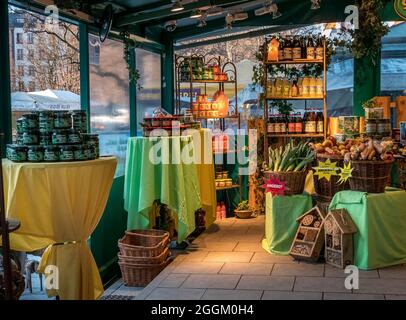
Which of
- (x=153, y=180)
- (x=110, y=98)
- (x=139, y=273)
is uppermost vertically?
(x=110, y=98)

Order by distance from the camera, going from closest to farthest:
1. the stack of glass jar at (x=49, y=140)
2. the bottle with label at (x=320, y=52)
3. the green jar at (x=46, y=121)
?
the stack of glass jar at (x=49, y=140) < the green jar at (x=46, y=121) < the bottle with label at (x=320, y=52)

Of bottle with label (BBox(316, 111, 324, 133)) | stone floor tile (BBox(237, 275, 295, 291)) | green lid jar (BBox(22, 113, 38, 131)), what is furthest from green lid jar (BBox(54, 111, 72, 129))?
bottle with label (BBox(316, 111, 324, 133))

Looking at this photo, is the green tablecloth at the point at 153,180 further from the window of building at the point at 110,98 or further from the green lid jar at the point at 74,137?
the green lid jar at the point at 74,137

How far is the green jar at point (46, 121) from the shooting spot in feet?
13.9

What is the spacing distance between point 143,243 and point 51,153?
6.03 feet

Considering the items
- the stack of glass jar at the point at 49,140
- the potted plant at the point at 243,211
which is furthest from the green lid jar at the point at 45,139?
the potted plant at the point at 243,211

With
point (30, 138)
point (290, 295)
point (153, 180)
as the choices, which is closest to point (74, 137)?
point (30, 138)

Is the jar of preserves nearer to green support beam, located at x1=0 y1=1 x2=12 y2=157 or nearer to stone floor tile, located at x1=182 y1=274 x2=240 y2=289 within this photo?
green support beam, located at x1=0 y1=1 x2=12 y2=157

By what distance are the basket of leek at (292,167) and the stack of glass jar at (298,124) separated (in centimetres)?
191

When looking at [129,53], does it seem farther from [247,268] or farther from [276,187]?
[247,268]

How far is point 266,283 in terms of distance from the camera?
475 centimetres
